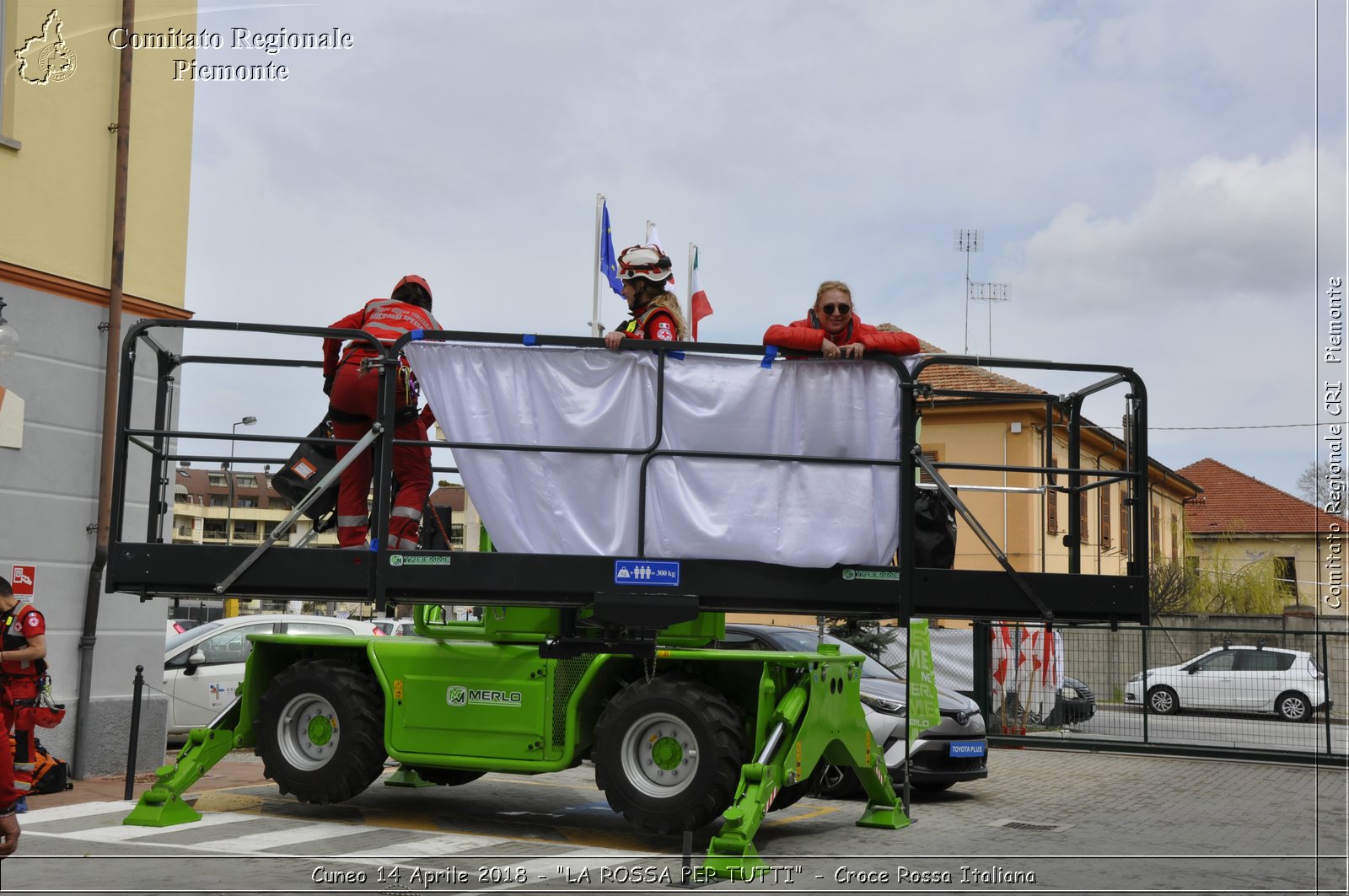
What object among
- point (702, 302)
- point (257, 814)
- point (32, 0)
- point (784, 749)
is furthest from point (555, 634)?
point (702, 302)

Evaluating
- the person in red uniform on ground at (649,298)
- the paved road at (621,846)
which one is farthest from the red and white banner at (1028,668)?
the person in red uniform on ground at (649,298)

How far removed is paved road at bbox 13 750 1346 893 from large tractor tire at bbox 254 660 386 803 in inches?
12.3

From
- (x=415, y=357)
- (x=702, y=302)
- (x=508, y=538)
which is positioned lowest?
(x=508, y=538)

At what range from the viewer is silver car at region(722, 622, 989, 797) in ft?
39.9

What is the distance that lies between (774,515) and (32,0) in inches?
348

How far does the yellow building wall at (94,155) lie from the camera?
38.9 ft

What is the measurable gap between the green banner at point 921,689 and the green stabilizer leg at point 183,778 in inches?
211

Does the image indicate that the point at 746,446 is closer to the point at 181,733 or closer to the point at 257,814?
the point at 257,814

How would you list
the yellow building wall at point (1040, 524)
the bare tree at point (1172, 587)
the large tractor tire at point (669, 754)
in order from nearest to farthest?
the yellow building wall at point (1040, 524) → the large tractor tire at point (669, 754) → the bare tree at point (1172, 587)

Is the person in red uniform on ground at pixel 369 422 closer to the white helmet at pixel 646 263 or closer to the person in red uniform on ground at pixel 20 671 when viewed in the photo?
the white helmet at pixel 646 263

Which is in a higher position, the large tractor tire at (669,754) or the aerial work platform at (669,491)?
the aerial work platform at (669,491)

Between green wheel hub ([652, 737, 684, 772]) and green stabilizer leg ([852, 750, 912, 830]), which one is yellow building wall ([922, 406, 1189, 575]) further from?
green wheel hub ([652, 737, 684, 772])

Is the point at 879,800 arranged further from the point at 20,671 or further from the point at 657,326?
the point at 20,671

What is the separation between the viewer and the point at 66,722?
11.9 metres
